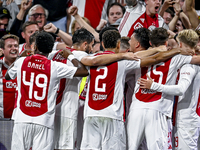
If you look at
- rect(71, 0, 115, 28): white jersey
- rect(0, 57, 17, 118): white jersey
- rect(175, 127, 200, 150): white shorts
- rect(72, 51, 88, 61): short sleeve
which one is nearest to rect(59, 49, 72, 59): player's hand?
rect(72, 51, 88, 61): short sleeve

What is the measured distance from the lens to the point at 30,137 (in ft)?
16.3

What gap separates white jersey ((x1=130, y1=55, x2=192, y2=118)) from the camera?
5.24 m

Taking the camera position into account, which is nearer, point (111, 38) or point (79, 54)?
point (111, 38)

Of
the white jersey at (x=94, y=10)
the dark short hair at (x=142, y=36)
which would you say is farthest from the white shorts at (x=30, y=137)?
the white jersey at (x=94, y=10)

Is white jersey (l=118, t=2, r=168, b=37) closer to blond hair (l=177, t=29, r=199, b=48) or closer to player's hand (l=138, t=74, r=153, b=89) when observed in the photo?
A: blond hair (l=177, t=29, r=199, b=48)

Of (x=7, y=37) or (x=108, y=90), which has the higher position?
(x=7, y=37)

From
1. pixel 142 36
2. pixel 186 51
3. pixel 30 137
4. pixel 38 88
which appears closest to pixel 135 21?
pixel 142 36

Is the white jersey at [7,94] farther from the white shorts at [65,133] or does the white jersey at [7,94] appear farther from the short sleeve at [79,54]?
Result: the short sleeve at [79,54]

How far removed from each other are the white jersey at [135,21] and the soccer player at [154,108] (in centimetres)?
226

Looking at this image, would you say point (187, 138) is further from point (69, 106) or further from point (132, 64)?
point (69, 106)

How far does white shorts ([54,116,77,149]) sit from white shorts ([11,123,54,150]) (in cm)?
49

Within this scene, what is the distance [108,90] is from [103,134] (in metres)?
0.67

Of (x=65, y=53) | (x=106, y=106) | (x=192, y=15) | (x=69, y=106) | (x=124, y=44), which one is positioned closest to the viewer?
(x=106, y=106)

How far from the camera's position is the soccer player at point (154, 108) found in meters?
5.17
